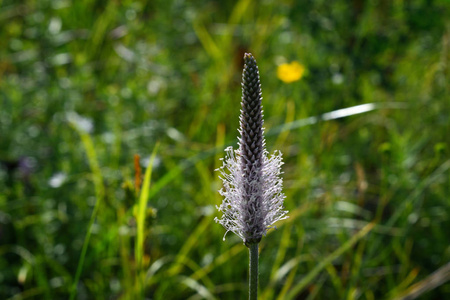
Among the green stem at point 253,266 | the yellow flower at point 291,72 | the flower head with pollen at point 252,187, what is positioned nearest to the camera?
the flower head with pollen at point 252,187

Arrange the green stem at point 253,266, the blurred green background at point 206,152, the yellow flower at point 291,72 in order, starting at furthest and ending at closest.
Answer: the yellow flower at point 291,72
the blurred green background at point 206,152
the green stem at point 253,266

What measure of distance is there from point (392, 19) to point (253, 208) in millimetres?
3377

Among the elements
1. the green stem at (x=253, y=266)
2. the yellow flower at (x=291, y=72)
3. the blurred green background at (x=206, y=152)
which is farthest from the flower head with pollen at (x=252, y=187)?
the yellow flower at (x=291, y=72)

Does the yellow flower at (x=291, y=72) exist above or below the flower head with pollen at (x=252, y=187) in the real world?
above

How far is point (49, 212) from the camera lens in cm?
321

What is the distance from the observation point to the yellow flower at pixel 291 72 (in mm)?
4230

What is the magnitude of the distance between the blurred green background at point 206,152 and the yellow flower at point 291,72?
0.44 ft

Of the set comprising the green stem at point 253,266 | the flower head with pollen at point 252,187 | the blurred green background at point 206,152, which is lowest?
the green stem at point 253,266

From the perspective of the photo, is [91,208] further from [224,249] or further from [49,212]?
[224,249]

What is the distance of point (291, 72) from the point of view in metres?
4.30

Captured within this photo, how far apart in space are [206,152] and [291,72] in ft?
5.32

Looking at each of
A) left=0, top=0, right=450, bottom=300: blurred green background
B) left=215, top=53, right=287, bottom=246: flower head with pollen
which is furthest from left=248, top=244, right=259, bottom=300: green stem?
left=0, top=0, right=450, bottom=300: blurred green background

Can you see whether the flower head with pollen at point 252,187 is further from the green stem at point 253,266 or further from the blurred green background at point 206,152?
the blurred green background at point 206,152

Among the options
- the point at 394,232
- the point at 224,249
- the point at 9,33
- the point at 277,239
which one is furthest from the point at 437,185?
the point at 9,33
